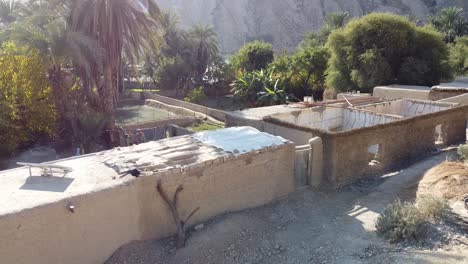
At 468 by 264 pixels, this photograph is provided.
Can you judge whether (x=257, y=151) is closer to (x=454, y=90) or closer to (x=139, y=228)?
(x=139, y=228)

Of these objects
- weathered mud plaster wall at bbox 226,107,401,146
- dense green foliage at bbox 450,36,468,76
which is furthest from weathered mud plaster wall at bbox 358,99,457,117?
dense green foliage at bbox 450,36,468,76

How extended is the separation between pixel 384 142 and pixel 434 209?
5396 millimetres

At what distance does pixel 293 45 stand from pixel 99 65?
6135 centimetres

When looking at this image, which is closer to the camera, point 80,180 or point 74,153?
point 80,180

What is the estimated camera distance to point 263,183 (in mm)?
11148

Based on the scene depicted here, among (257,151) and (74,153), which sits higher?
(257,151)

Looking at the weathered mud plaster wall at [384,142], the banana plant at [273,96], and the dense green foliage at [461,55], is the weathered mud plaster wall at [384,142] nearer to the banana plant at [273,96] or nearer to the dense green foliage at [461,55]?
the banana plant at [273,96]

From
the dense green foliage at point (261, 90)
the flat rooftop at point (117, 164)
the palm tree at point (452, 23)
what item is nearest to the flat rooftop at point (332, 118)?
the flat rooftop at point (117, 164)

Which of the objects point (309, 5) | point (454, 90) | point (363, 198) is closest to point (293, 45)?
point (309, 5)

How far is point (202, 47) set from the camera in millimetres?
42719

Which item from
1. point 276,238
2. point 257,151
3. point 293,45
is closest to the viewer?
point 276,238

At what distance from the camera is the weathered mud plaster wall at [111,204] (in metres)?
7.38

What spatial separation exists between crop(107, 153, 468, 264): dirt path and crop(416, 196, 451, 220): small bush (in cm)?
89

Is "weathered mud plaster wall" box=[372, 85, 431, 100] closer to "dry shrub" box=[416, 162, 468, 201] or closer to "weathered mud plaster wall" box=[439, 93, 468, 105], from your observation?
"weathered mud plaster wall" box=[439, 93, 468, 105]
